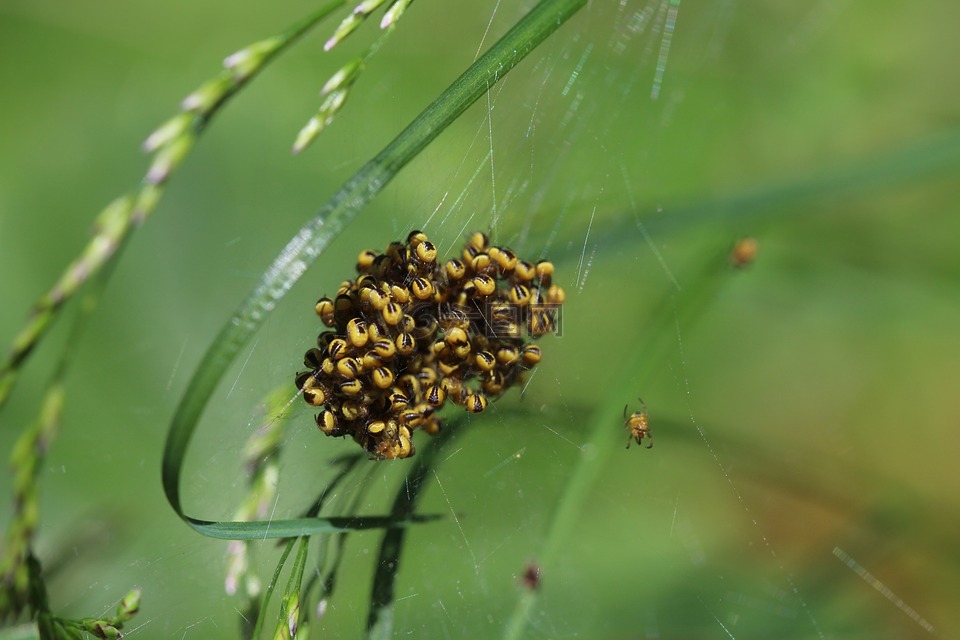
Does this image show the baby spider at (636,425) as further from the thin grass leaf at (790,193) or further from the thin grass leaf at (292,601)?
the thin grass leaf at (292,601)

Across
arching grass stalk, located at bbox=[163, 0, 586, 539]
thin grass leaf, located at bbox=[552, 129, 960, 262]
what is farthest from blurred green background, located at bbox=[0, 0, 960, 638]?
arching grass stalk, located at bbox=[163, 0, 586, 539]

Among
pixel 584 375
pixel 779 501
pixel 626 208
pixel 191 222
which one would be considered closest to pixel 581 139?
pixel 626 208

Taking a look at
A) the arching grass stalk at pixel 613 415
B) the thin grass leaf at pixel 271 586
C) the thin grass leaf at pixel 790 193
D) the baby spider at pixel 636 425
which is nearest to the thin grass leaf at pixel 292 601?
the thin grass leaf at pixel 271 586

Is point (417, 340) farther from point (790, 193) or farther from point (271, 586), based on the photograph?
point (790, 193)

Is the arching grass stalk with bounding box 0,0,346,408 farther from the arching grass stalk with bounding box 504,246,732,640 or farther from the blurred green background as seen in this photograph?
the arching grass stalk with bounding box 504,246,732,640

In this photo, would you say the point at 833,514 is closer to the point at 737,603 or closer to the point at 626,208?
the point at 737,603

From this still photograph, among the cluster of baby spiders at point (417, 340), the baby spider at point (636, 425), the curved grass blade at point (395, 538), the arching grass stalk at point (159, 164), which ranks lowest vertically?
the baby spider at point (636, 425)
